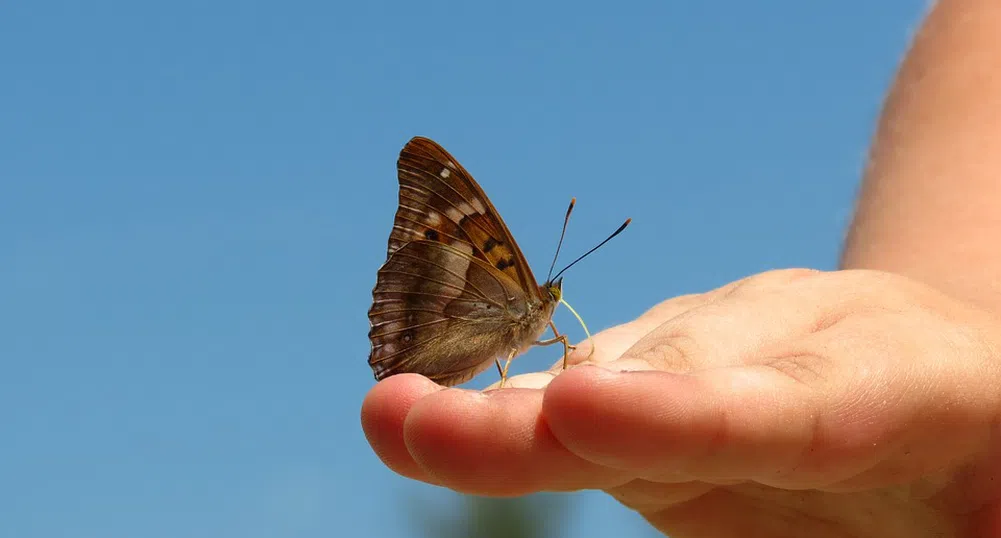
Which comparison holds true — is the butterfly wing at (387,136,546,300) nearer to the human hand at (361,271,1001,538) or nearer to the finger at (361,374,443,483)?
the human hand at (361,271,1001,538)

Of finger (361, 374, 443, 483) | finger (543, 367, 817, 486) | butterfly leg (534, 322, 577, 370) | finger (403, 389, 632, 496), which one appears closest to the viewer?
finger (543, 367, 817, 486)

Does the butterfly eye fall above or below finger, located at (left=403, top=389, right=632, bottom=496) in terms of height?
above

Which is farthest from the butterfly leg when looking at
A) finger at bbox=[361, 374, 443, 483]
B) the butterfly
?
finger at bbox=[361, 374, 443, 483]

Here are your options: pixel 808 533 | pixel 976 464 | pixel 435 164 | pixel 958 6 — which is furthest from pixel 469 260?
pixel 958 6

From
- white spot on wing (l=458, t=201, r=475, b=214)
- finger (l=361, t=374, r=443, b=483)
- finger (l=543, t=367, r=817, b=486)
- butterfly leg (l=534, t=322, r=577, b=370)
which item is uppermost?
white spot on wing (l=458, t=201, r=475, b=214)

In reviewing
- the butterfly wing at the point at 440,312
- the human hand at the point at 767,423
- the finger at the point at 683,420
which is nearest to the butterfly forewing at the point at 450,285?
the butterfly wing at the point at 440,312

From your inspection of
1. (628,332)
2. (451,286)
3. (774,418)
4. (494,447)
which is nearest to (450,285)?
(451,286)

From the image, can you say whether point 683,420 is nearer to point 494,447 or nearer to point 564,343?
point 494,447

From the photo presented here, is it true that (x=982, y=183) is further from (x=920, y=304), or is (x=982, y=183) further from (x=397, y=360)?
(x=397, y=360)

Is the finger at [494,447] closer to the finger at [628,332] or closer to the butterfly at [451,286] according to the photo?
the finger at [628,332]
